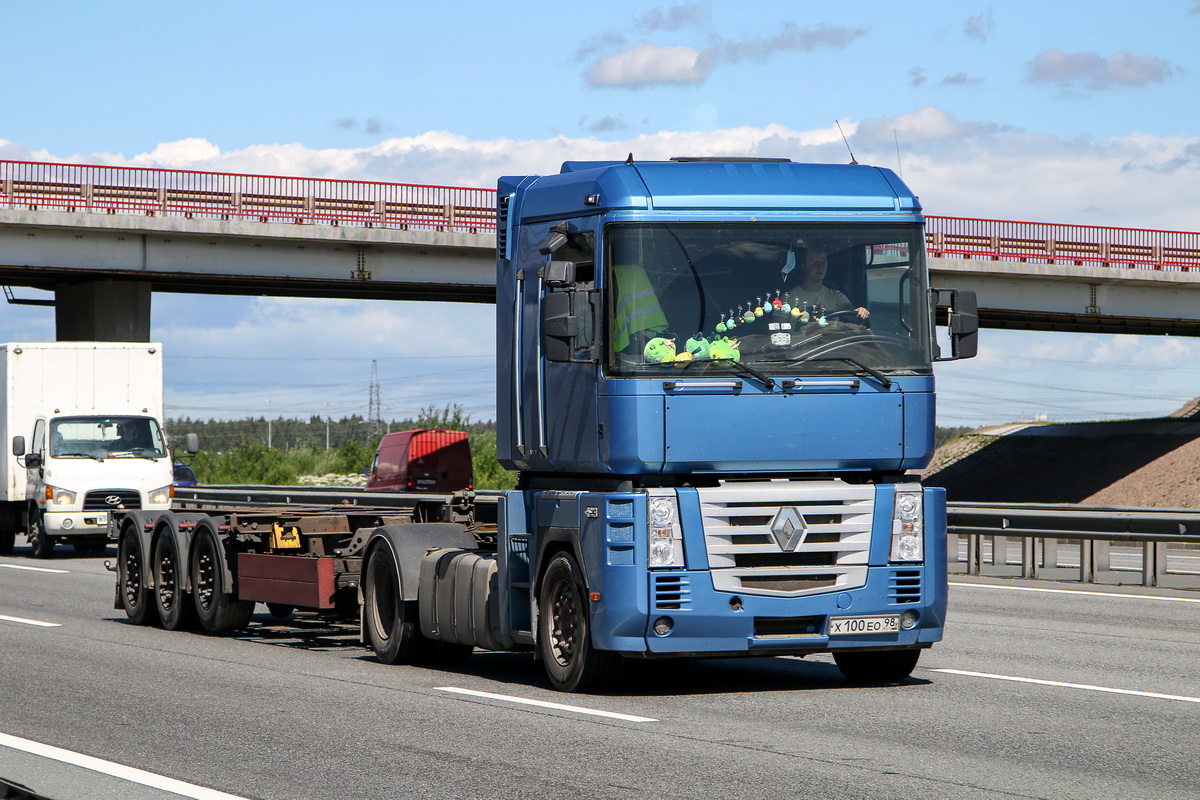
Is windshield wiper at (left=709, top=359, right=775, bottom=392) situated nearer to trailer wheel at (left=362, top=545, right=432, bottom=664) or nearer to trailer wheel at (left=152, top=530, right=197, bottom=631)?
trailer wheel at (left=362, top=545, right=432, bottom=664)

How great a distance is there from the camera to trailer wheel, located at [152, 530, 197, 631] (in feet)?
50.9

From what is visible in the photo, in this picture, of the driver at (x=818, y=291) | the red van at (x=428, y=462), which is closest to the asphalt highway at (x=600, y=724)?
the driver at (x=818, y=291)

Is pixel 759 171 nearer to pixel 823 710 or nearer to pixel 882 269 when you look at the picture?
pixel 882 269

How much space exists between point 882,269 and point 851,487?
1391 mm

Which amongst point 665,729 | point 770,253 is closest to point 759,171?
point 770,253

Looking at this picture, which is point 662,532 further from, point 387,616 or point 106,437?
point 106,437

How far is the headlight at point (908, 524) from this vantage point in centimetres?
1016

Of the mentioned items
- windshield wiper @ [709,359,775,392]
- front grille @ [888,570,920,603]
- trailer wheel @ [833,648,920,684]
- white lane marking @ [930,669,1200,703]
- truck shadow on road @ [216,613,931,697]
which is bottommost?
truck shadow on road @ [216,613,931,697]

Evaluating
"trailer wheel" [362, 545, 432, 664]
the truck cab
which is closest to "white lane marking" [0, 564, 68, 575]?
"trailer wheel" [362, 545, 432, 664]

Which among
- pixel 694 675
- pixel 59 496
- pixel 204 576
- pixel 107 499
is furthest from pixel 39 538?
pixel 694 675

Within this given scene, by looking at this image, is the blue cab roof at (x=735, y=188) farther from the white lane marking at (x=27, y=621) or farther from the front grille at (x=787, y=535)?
the white lane marking at (x=27, y=621)

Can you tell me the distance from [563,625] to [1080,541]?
39.2 ft

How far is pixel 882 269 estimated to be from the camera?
10.2 meters

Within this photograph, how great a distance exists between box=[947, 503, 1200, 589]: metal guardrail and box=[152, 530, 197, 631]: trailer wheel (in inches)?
435
